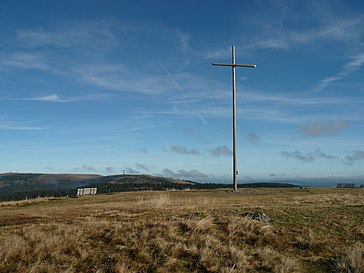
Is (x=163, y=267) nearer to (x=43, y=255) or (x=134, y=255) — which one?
(x=134, y=255)

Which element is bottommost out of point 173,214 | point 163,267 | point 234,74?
point 163,267

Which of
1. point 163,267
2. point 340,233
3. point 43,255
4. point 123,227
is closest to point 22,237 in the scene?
point 43,255

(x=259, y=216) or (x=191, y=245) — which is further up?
(x=259, y=216)

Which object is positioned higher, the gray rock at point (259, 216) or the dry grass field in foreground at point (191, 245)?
the gray rock at point (259, 216)

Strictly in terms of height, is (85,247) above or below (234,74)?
below

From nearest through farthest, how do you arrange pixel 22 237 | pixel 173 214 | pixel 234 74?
pixel 22 237
pixel 173 214
pixel 234 74

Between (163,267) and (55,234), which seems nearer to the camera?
(163,267)

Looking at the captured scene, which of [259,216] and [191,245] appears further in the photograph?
[259,216]

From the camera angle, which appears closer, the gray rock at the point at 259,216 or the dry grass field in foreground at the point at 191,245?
the dry grass field in foreground at the point at 191,245

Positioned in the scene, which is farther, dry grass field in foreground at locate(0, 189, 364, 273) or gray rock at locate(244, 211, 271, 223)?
gray rock at locate(244, 211, 271, 223)

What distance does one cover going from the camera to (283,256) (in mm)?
14672

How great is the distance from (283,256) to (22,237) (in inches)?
426

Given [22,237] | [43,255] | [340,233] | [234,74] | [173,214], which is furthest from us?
[234,74]

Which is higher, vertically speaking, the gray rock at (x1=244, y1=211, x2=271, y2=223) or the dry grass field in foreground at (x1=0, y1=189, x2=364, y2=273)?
the gray rock at (x1=244, y1=211, x2=271, y2=223)
